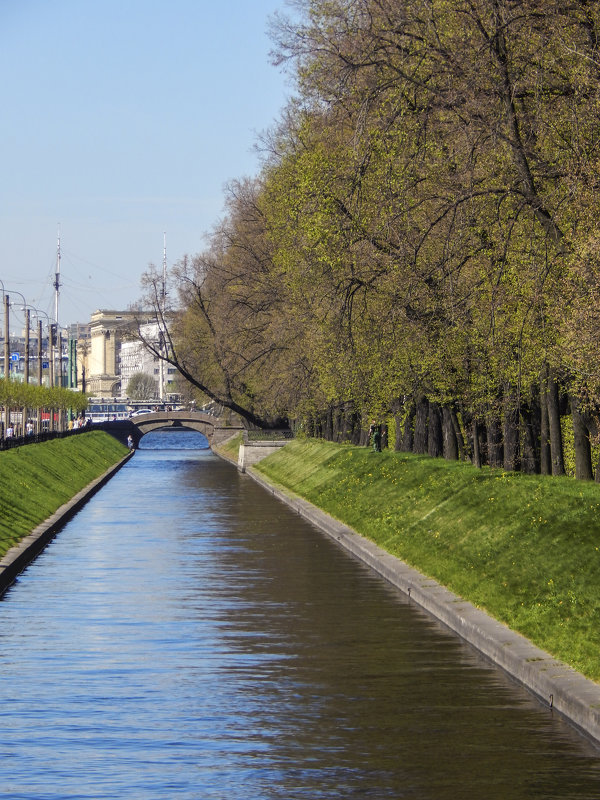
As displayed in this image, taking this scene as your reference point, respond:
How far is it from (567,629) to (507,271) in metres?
13.2

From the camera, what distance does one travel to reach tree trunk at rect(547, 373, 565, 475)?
31.8 meters

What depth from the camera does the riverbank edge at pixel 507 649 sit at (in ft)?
44.1

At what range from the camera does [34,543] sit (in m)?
31.9

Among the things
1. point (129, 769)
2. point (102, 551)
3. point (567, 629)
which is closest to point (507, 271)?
point (102, 551)

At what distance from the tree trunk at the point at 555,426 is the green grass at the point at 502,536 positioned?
3.64 feet

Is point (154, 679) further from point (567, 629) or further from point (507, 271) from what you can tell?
point (507, 271)

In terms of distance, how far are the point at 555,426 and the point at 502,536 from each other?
8.81 meters

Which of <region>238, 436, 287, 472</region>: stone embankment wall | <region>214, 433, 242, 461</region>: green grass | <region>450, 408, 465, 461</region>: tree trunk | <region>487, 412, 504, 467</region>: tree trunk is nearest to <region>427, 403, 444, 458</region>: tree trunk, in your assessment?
<region>450, 408, 465, 461</region>: tree trunk

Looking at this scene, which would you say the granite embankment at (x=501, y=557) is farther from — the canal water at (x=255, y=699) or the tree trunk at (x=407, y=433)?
the tree trunk at (x=407, y=433)

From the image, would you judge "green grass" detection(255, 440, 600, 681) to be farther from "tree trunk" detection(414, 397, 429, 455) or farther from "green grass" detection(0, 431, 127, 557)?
"green grass" detection(0, 431, 127, 557)

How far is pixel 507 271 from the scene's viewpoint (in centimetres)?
2884

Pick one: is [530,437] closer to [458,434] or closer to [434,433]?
[434,433]

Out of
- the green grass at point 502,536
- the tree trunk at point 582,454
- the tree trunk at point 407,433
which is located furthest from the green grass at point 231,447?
the tree trunk at point 582,454

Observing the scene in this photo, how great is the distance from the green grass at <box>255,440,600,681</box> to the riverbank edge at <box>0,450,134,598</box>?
689 cm
